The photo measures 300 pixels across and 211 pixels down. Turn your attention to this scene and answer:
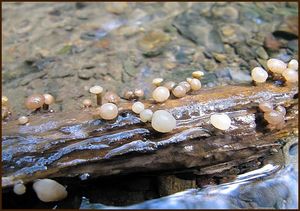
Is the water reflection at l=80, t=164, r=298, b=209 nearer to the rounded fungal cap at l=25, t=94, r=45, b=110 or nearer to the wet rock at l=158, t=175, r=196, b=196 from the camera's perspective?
the wet rock at l=158, t=175, r=196, b=196

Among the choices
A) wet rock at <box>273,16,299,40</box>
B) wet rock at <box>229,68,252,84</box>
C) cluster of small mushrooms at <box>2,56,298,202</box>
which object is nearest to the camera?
cluster of small mushrooms at <box>2,56,298,202</box>

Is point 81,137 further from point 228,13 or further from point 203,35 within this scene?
point 228,13

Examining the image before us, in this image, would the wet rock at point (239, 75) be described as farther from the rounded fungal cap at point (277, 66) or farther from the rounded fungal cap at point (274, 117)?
the rounded fungal cap at point (274, 117)

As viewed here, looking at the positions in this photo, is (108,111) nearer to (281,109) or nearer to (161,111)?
(161,111)

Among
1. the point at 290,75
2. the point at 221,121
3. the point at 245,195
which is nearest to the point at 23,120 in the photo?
the point at 221,121

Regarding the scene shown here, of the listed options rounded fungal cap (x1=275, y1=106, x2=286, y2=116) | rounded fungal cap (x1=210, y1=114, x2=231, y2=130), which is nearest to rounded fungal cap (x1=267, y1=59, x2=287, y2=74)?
rounded fungal cap (x1=275, y1=106, x2=286, y2=116)

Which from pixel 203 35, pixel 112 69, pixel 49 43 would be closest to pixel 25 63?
pixel 49 43
